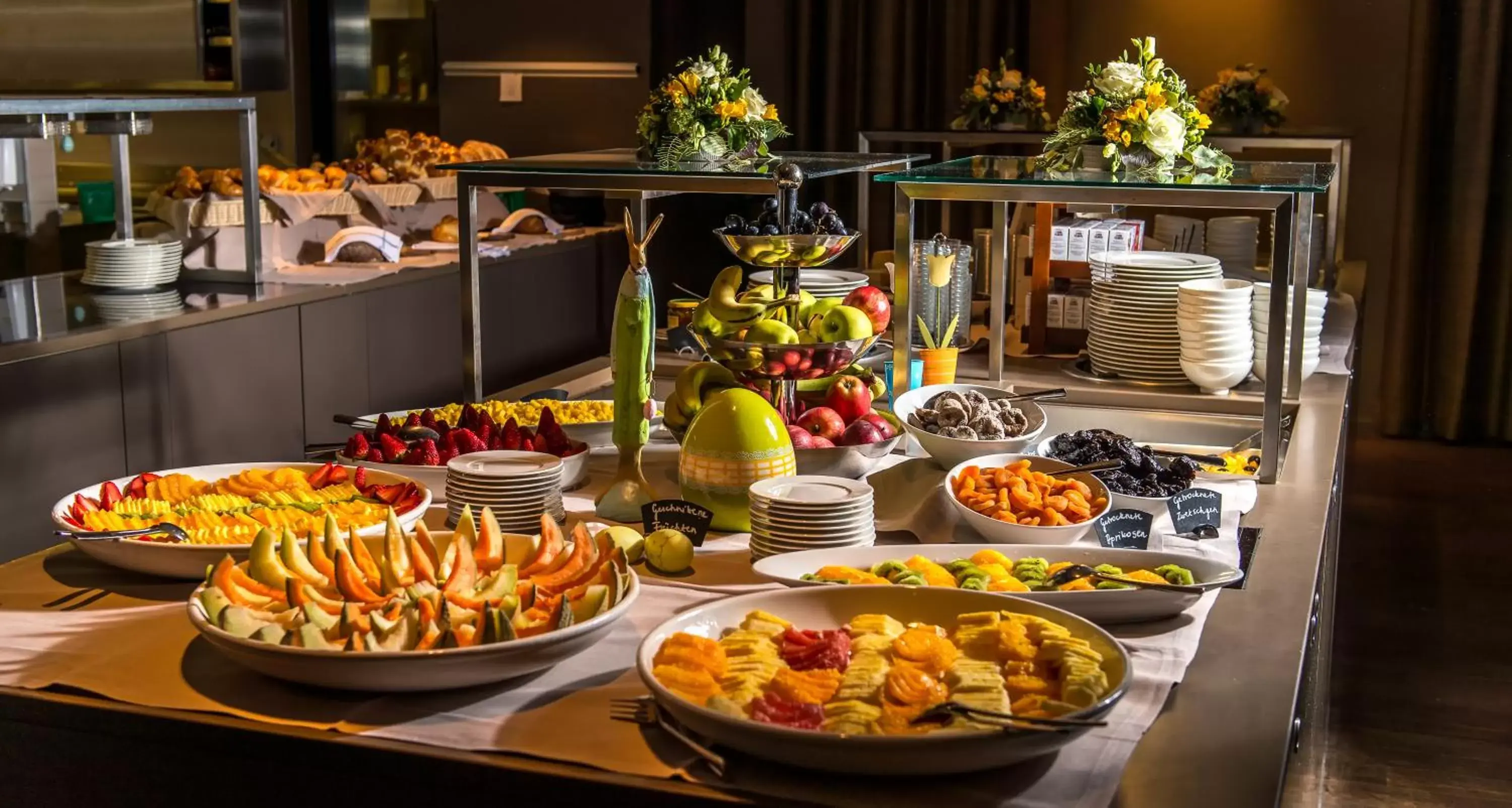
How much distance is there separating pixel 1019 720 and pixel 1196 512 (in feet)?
2.44

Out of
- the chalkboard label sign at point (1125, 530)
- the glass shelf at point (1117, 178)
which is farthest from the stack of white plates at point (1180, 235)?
the chalkboard label sign at point (1125, 530)

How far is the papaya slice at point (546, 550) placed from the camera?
4.63 feet

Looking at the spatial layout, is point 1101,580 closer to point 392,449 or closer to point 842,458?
point 842,458

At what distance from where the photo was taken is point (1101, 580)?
1443mm

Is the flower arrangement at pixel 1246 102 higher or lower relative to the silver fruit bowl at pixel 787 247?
higher

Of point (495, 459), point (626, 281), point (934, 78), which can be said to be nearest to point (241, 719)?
point (495, 459)

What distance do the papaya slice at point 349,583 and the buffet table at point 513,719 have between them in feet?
0.33

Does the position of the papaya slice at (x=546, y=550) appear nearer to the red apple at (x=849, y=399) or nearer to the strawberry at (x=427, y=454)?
the strawberry at (x=427, y=454)

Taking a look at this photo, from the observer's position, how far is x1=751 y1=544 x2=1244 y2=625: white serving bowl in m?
1.40

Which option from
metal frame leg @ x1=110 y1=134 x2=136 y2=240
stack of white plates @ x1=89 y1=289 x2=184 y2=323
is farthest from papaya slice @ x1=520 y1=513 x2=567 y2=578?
metal frame leg @ x1=110 y1=134 x2=136 y2=240

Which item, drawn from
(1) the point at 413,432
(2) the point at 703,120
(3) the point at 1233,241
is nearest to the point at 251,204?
(2) the point at 703,120

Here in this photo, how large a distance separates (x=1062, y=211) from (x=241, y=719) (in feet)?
9.18

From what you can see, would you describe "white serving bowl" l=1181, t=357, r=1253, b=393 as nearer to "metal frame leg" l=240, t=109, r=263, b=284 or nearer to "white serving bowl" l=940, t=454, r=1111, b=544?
"white serving bowl" l=940, t=454, r=1111, b=544

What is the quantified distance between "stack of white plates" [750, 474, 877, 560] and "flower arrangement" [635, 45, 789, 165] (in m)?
0.88
